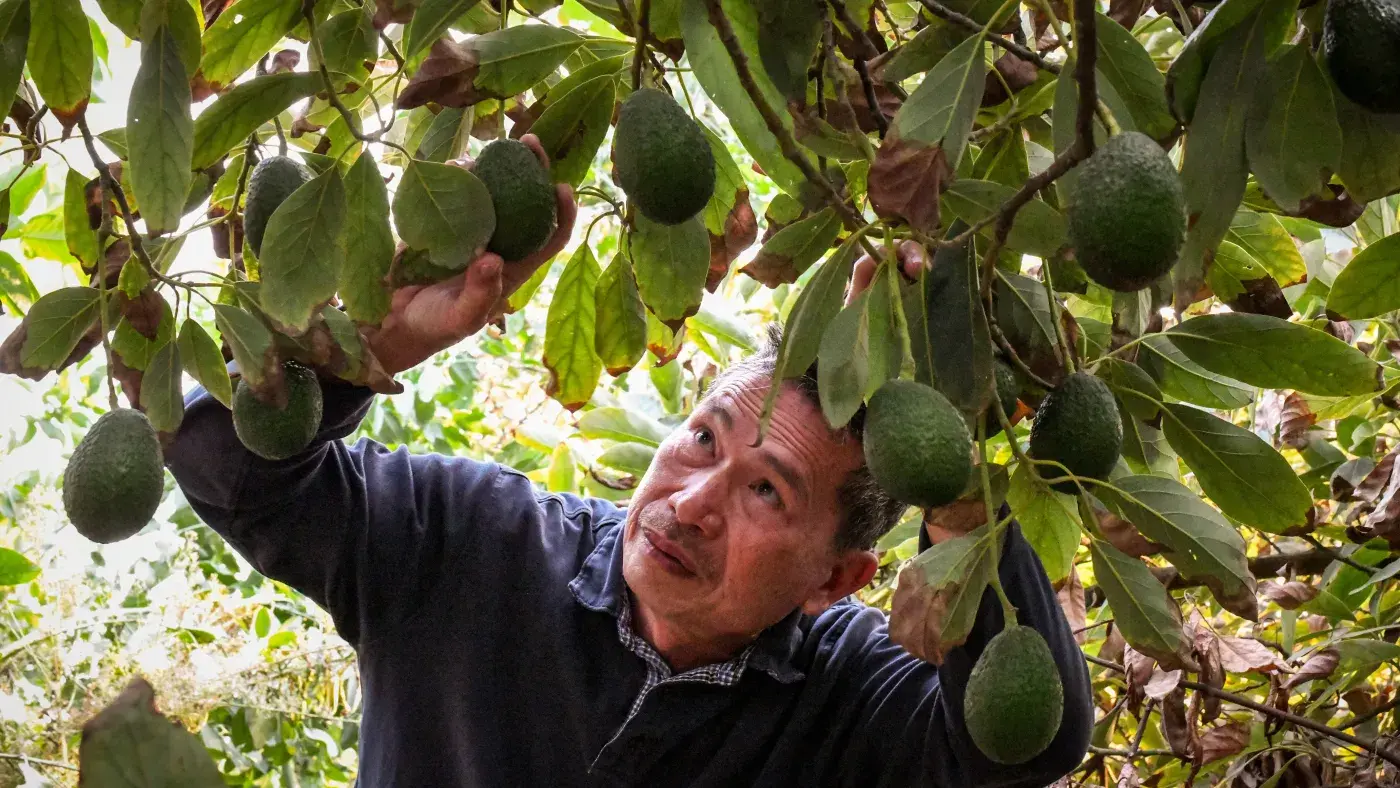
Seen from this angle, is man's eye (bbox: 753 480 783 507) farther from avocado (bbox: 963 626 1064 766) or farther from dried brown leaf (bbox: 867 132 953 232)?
dried brown leaf (bbox: 867 132 953 232)

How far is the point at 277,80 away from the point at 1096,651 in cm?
164

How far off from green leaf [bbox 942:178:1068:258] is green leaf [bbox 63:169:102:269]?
706 millimetres

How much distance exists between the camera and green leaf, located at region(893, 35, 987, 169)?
0.69 metres

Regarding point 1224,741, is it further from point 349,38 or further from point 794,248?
point 349,38

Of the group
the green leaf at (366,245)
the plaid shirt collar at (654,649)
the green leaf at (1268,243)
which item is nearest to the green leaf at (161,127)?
the green leaf at (366,245)

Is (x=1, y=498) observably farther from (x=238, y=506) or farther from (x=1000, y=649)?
(x=1000, y=649)

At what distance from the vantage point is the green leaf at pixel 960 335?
839 millimetres

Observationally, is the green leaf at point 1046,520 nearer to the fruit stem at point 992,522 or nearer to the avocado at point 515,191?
the fruit stem at point 992,522

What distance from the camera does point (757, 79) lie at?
719 mm

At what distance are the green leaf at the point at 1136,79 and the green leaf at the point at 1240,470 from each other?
1.01ft

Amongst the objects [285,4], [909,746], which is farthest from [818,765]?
[285,4]

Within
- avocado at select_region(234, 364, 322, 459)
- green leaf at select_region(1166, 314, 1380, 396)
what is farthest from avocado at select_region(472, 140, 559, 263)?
green leaf at select_region(1166, 314, 1380, 396)

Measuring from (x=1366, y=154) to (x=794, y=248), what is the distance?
375 millimetres

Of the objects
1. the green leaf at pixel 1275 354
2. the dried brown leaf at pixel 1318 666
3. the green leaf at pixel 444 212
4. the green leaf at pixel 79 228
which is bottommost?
the dried brown leaf at pixel 1318 666
